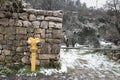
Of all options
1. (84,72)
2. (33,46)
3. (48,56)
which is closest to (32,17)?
(33,46)

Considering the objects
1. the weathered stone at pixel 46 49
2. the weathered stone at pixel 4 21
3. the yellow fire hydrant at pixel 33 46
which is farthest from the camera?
the weathered stone at pixel 46 49

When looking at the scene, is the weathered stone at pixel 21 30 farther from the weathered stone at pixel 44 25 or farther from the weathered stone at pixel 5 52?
the weathered stone at pixel 5 52

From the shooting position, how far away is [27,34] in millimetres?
5766

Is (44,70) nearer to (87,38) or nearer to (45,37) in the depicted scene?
(45,37)

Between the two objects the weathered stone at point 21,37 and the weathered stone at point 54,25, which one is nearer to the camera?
the weathered stone at point 21,37

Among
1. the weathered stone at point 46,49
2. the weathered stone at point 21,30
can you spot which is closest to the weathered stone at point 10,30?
the weathered stone at point 21,30

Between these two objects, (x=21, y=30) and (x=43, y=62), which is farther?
(x=43, y=62)

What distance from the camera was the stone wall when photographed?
567cm

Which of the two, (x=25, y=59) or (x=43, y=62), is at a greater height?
(x=25, y=59)

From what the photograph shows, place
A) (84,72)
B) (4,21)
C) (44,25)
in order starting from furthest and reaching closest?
1. (84,72)
2. (44,25)
3. (4,21)

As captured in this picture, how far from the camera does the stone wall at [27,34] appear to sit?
→ 5668 mm

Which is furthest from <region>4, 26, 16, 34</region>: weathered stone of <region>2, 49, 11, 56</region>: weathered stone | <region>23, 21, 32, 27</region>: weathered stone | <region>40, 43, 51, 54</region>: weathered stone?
<region>40, 43, 51, 54</region>: weathered stone

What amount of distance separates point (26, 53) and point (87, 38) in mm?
7961

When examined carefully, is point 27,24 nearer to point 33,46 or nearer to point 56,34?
point 33,46
